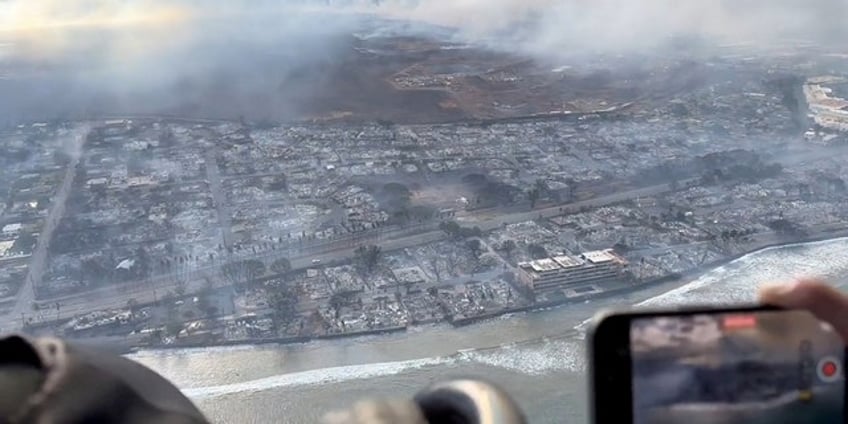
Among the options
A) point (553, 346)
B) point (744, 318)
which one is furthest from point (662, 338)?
point (553, 346)

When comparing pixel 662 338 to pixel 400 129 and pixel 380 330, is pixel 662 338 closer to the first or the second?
pixel 380 330

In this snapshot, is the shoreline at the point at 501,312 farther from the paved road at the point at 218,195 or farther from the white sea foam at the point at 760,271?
the paved road at the point at 218,195

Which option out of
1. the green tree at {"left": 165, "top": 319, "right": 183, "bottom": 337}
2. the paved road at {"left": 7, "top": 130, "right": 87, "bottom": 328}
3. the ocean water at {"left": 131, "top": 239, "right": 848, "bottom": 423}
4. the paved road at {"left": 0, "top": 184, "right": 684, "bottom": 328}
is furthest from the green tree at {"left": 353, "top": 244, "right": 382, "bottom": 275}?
the paved road at {"left": 7, "top": 130, "right": 87, "bottom": 328}

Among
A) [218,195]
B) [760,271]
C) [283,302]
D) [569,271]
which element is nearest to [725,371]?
[283,302]

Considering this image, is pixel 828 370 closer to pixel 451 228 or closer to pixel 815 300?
pixel 815 300

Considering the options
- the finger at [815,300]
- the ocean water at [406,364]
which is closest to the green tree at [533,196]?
the ocean water at [406,364]

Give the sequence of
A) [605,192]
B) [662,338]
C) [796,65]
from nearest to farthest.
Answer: [662,338] → [605,192] → [796,65]

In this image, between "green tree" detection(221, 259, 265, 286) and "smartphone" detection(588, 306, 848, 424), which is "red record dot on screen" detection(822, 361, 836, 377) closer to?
"smartphone" detection(588, 306, 848, 424)
